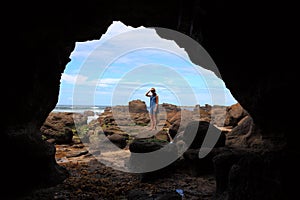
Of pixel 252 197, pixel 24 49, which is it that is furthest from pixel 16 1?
pixel 252 197

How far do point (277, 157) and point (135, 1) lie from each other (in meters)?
5.47

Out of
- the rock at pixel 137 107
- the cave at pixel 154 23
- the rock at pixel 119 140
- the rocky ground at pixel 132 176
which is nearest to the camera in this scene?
the cave at pixel 154 23

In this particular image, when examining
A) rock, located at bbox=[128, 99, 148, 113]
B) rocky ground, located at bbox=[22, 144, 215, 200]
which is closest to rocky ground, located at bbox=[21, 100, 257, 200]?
rocky ground, located at bbox=[22, 144, 215, 200]

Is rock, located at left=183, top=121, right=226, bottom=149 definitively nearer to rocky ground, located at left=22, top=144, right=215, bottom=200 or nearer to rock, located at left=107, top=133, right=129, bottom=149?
rocky ground, located at left=22, top=144, right=215, bottom=200

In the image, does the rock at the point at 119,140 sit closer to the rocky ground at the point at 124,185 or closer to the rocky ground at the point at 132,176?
the rocky ground at the point at 132,176

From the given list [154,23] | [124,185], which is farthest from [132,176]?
[154,23]

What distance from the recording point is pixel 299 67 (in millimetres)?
5070

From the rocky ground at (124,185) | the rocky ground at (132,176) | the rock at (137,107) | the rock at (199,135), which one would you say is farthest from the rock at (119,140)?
the rock at (137,107)

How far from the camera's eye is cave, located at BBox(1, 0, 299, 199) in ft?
17.4

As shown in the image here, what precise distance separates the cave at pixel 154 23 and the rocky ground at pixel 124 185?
665 mm

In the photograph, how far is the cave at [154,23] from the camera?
5297 millimetres

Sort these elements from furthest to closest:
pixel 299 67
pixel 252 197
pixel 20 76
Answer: pixel 20 76, pixel 299 67, pixel 252 197

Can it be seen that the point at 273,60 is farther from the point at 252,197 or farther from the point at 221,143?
the point at 221,143

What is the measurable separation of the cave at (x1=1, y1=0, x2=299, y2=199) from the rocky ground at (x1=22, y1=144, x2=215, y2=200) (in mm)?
665
